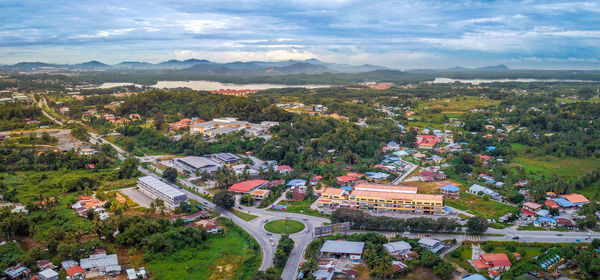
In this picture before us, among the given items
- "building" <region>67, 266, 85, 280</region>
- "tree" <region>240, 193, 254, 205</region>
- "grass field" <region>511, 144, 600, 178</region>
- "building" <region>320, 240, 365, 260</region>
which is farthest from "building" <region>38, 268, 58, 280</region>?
"grass field" <region>511, 144, 600, 178</region>

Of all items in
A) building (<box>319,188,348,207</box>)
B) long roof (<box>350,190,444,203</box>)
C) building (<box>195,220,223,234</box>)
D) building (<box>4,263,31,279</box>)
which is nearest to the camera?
building (<box>4,263,31,279</box>)

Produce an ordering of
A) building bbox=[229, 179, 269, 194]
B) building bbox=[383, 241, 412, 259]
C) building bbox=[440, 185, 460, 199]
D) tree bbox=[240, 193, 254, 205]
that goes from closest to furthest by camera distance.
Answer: building bbox=[383, 241, 412, 259] < tree bbox=[240, 193, 254, 205] < building bbox=[440, 185, 460, 199] < building bbox=[229, 179, 269, 194]

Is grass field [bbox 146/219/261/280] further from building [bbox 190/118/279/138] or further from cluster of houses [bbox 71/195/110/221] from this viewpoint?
building [bbox 190/118/279/138]

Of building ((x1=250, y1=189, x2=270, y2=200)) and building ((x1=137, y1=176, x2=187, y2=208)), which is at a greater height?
building ((x1=137, y1=176, x2=187, y2=208))

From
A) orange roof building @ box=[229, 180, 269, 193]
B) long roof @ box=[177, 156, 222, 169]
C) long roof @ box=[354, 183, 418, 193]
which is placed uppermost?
long roof @ box=[177, 156, 222, 169]

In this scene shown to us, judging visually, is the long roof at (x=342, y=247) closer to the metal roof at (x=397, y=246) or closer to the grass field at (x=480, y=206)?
the metal roof at (x=397, y=246)

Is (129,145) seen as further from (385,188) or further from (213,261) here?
(385,188)

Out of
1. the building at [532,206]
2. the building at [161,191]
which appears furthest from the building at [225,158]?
the building at [532,206]
